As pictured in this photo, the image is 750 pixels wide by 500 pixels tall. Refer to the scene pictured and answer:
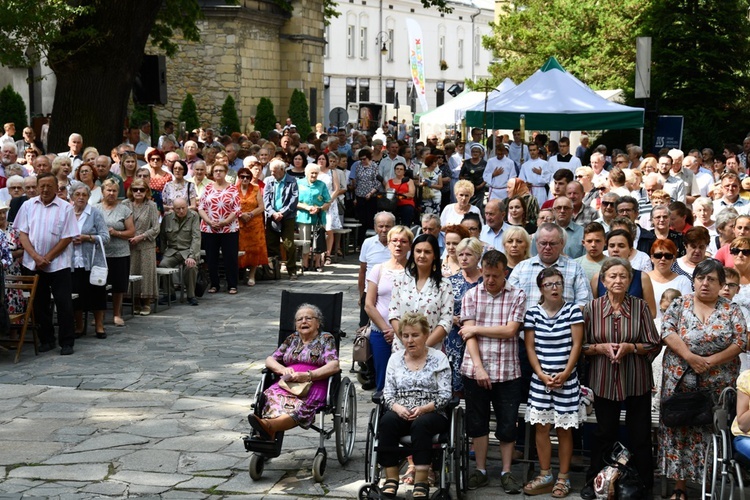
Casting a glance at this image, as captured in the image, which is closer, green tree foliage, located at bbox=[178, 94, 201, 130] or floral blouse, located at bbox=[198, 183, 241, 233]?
floral blouse, located at bbox=[198, 183, 241, 233]

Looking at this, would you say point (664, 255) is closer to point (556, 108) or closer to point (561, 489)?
point (561, 489)

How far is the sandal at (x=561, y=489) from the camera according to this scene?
807cm

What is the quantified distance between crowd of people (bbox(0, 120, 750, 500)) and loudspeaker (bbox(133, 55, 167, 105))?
13.7ft

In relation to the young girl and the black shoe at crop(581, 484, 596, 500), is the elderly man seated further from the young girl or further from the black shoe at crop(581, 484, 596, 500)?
the black shoe at crop(581, 484, 596, 500)

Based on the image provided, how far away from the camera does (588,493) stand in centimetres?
803

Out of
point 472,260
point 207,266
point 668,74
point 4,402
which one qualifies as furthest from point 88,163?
point 668,74

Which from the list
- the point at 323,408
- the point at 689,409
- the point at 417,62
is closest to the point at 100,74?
the point at 323,408

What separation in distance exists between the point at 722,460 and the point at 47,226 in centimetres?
776

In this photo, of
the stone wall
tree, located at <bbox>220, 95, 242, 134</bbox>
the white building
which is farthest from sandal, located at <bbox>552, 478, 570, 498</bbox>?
the white building

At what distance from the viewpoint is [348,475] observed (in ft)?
28.3

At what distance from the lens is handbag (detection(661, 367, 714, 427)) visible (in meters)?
7.75

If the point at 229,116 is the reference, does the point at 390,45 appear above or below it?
above

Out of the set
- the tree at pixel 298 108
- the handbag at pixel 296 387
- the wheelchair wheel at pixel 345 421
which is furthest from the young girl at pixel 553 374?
the tree at pixel 298 108

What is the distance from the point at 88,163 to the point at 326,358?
23.4 ft
